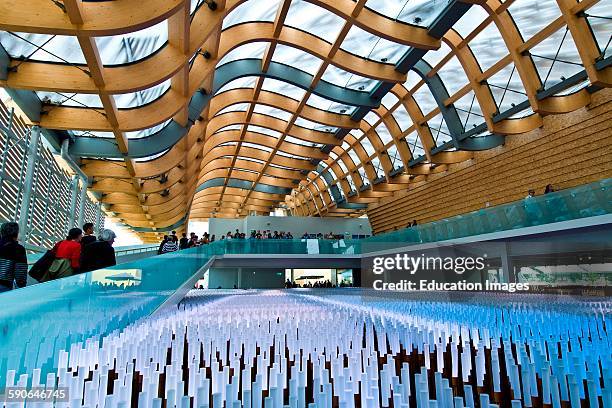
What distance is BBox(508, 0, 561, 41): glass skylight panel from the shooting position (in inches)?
678

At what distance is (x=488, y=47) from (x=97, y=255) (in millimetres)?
20146

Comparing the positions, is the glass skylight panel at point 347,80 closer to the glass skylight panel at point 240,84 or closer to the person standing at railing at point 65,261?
the glass skylight panel at point 240,84

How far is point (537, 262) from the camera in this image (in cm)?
1789

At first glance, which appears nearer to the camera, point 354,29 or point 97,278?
point 97,278

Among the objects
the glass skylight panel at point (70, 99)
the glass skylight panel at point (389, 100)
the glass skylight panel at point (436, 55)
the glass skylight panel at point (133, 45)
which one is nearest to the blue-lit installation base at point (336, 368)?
the glass skylight panel at point (133, 45)

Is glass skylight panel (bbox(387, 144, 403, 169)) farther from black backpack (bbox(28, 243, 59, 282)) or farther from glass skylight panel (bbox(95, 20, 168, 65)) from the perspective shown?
black backpack (bbox(28, 243, 59, 282))

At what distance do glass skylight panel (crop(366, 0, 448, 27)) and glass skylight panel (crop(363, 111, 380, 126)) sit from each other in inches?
524

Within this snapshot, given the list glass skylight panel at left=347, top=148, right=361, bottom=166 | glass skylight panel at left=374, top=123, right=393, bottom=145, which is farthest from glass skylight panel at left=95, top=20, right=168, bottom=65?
glass skylight panel at left=347, top=148, right=361, bottom=166

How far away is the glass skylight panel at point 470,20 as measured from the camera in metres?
19.5

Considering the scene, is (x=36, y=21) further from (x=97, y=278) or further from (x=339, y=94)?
(x=339, y=94)

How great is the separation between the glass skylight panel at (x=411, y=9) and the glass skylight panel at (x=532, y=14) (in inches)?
120

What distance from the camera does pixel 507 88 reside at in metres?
20.9

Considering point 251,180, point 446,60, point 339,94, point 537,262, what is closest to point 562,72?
point 446,60

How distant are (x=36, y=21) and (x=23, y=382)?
8.69 metres
